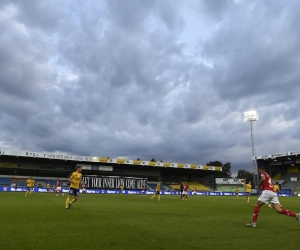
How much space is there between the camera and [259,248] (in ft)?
18.2

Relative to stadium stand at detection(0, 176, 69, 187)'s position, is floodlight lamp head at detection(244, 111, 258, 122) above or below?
above

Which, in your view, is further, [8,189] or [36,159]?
[36,159]

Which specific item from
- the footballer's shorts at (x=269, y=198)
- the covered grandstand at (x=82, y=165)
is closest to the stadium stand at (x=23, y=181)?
the covered grandstand at (x=82, y=165)

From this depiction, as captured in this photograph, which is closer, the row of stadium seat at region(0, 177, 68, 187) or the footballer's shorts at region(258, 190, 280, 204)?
the footballer's shorts at region(258, 190, 280, 204)

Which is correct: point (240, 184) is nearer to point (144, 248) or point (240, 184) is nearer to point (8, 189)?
point (8, 189)

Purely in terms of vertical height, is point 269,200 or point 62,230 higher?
point 269,200

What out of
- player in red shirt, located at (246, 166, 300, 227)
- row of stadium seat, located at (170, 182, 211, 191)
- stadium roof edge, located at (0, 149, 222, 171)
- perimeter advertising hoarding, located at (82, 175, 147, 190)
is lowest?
row of stadium seat, located at (170, 182, 211, 191)

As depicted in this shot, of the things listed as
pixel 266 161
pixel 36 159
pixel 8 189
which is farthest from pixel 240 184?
pixel 8 189

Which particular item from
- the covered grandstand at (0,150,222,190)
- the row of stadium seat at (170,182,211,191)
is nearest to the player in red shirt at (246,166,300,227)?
the covered grandstand at (0,150,222,190)

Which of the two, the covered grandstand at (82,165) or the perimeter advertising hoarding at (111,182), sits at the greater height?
the covered grandstand at (82,165)

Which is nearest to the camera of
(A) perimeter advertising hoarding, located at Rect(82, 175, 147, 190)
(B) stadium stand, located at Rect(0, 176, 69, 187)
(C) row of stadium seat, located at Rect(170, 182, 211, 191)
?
(B) stadium stand, located at Rect(0, 176, 69, 187)

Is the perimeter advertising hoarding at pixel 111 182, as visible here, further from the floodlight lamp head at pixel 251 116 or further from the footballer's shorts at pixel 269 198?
the footballer's shorts at pixel 269 198

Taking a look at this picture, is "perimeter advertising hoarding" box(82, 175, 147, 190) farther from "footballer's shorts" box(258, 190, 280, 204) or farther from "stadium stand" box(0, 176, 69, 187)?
"footballer's shorts" box(258, 190, 280, 204)

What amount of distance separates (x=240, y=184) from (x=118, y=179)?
61.5 meters
